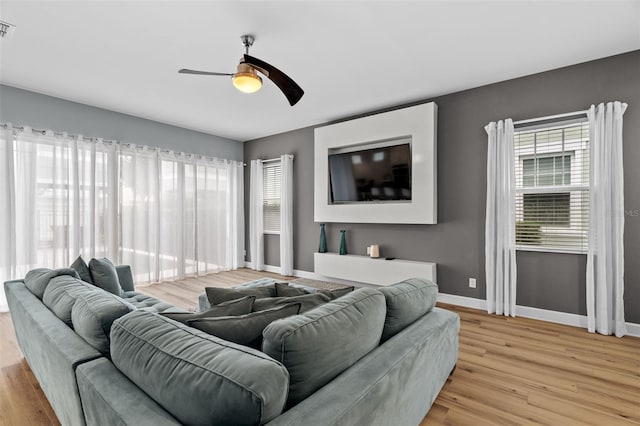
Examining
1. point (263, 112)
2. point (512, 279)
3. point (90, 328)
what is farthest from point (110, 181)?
point (512, 279)

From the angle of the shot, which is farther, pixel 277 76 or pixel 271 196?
pixel 271 196

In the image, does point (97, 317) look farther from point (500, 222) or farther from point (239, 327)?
point (500, 222)

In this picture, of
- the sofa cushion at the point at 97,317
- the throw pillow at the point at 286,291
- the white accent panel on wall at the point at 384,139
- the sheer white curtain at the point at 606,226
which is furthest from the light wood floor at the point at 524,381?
the white accent panel on wall at the point at 384,139

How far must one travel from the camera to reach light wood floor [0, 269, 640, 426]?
189 centimetres

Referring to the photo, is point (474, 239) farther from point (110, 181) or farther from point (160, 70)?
point (110, 181)

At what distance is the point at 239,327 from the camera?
1.21 metres

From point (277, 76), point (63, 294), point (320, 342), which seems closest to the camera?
point (320, 342)

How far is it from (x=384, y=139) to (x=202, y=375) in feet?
13.6

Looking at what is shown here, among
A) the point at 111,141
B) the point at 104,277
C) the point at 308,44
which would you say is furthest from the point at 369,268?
the point at 111,141

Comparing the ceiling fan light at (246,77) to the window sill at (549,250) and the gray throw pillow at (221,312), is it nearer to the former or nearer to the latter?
the gray throw pillow at (221,312)

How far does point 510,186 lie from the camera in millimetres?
3588

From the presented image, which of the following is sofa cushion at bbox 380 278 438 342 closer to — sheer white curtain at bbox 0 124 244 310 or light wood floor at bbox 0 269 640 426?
light wood floor at bbox 0 269 640 426

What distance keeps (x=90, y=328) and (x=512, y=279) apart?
3.83 metres

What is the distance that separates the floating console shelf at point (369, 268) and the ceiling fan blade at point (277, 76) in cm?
263
